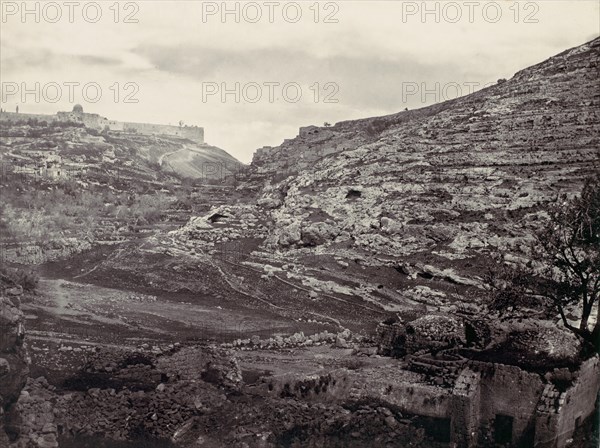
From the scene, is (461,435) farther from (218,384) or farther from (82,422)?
(82,422)

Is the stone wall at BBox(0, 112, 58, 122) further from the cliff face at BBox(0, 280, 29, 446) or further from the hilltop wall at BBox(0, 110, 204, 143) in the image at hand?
the cliff face at BBox(0, 280, 29, 446)

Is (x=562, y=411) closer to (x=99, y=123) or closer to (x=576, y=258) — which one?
(x=576, y=258)

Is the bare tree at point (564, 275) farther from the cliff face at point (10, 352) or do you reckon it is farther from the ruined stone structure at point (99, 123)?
the cliff face at point (10, 352)

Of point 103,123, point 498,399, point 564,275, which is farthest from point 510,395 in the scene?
point 103,123

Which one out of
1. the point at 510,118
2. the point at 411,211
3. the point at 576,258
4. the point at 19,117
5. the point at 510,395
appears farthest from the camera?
the point at 510,118

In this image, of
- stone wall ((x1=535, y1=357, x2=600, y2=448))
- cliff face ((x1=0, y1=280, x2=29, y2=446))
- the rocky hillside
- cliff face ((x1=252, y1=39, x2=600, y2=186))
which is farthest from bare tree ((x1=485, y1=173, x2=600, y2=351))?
cliff face ((x1=0, y1=280, x2=29, y2=446))

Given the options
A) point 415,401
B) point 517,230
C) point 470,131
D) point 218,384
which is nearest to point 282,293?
point 218,384

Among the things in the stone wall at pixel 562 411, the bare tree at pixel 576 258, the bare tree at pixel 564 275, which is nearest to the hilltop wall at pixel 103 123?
the bare tree at pixel 564 275
